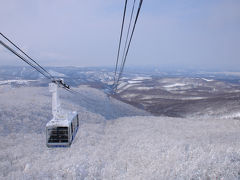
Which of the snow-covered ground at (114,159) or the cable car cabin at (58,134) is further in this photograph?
the snow-covered ground at (114,159)

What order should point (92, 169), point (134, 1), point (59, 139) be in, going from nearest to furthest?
point (134, 1)
point (59, 139)
point (92, 169)

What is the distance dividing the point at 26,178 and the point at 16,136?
10341 mm

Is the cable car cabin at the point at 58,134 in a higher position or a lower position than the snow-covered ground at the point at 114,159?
higher

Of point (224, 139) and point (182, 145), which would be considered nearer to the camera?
point (182, 145)

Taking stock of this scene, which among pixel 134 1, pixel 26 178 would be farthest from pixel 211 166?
pixel 26 178

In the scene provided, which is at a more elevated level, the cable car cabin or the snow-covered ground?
the cable car cabin

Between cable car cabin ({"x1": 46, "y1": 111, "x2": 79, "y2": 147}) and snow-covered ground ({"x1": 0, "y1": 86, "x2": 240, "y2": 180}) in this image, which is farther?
snow-covered ground ({"x1": 0, "y1": 86, "x2": 240, "y2": 180})

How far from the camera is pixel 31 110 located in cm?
3044

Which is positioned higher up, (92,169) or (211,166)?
(211,166)

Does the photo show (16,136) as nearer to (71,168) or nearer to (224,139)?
(71,168)

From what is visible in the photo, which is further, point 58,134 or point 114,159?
point 114,159

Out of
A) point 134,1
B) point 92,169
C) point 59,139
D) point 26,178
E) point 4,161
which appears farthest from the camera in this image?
point 4,161

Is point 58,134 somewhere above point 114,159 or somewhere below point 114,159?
above

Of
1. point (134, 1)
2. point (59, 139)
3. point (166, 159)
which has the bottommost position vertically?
point (166, 159)
